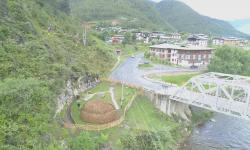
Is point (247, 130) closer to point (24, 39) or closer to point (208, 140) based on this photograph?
point (208, 140)

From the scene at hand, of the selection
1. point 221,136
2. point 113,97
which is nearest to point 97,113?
point 113,97

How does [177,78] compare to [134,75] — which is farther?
[177,78]

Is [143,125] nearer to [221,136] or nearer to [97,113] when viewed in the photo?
[97,113]

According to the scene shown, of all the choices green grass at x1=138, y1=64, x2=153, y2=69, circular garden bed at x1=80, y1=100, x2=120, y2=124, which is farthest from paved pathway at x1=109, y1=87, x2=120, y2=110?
green grass at x1=138, y1=64, x2=153, y2=69

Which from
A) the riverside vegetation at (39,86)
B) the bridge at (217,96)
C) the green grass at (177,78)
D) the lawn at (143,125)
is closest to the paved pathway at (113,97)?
the lawn at (143,125)

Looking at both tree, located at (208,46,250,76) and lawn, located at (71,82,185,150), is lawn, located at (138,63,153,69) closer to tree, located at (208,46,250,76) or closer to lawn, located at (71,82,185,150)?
tree, located at (208,46,250,76)

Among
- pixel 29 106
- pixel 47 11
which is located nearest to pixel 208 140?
pixel 29 106
